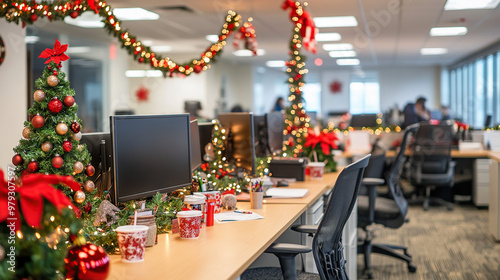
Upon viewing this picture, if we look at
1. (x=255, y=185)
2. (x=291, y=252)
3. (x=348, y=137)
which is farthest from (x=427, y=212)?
(x=291, y=252)

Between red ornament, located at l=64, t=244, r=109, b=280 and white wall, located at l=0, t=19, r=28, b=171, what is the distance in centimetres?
432

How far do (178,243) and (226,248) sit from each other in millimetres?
210

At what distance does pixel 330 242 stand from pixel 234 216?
0.59 metres

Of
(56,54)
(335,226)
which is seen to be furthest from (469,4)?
(56,54)

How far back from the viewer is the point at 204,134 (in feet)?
11.3

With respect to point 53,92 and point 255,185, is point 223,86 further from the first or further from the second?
point 53,92

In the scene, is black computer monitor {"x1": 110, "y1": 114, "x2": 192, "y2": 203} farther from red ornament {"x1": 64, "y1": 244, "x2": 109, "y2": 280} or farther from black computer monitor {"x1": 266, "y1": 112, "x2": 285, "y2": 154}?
black computer monitor {"x1": 266, "y1": 112, "x2": 285, "y2": 154}

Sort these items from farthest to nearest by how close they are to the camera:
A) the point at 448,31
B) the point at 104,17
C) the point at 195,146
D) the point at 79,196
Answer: the point at 448,31, the point at 104,17, the point at 195,146, the point at 79,196

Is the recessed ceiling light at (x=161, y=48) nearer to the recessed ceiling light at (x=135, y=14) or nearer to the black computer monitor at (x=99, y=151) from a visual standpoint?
the recessed ceiling light at (x=135, y=14)

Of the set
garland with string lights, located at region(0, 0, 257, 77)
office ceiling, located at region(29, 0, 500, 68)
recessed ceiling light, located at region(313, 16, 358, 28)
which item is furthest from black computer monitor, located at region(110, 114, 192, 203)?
recessed ceiling light, located at region(313, 16, 358, 28)

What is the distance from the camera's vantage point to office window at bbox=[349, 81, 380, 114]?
62.4 feet

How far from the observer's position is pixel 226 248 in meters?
1.98

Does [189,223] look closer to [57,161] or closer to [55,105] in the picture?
[57,161]

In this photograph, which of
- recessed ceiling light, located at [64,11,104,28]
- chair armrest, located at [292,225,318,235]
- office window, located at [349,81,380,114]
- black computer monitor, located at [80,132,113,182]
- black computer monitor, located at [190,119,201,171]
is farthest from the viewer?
office window, located at [349,81,380,114]
